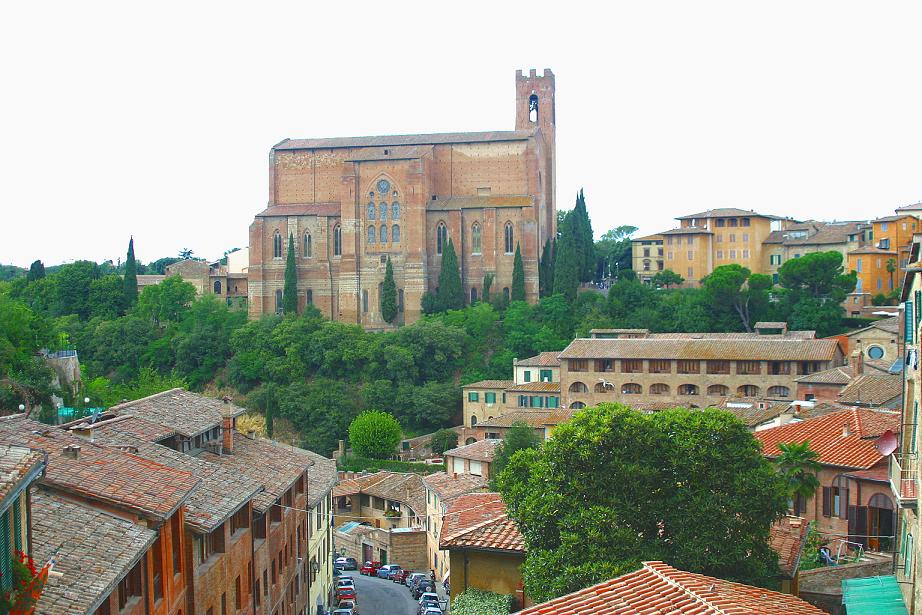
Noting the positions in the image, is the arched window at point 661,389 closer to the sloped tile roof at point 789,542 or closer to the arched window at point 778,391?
the arched window at point 778,391

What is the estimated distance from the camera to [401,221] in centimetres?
8288

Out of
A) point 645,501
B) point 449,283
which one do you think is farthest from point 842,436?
point 449,283

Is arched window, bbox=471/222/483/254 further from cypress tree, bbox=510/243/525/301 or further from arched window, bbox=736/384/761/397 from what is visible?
arched window, bbox=736/384/761/397

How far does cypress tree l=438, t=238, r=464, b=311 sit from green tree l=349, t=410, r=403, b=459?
16817 millimetres

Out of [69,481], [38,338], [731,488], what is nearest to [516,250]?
[38,338]

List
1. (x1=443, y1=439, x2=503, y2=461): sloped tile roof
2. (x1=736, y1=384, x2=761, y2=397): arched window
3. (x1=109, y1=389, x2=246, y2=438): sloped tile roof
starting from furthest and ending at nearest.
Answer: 1. (x1=736, y1=384, x2=761, y2=397): arched window
2. (x1=443, y1=439, x2=503, y2=461): sloped tile roof
3. (x1=109, y1=389, x2=246, y2=438): sloped tile roof

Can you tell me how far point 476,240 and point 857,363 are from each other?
38133 mm

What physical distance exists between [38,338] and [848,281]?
5096 centimetres

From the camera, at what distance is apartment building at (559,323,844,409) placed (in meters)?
56.7

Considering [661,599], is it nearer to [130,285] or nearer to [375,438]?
[375,438]

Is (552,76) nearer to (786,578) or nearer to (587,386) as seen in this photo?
(587,386)

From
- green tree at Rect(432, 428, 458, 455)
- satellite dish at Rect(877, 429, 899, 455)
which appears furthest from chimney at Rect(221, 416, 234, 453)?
green tree at Rect(432, 428, 458, 455)

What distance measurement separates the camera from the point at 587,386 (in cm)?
6022

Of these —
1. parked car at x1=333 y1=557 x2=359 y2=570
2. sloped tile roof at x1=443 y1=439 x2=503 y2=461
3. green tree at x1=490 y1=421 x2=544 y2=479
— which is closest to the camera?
parked car at x1=333 y1=557 x2=359 y2=570
